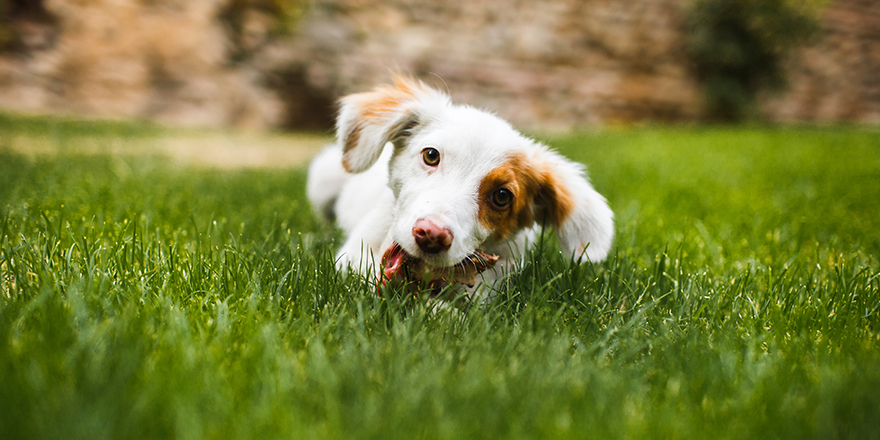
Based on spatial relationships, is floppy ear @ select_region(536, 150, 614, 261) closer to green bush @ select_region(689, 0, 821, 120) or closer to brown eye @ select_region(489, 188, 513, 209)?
brown eye @ select_region(489, 188, 513, 209)

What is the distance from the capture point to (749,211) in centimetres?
296

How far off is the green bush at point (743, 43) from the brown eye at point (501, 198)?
32.1 ft

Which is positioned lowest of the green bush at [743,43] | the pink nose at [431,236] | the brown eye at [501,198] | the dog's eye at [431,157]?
the pink nose at [431,236]

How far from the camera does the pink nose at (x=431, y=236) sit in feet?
4.40

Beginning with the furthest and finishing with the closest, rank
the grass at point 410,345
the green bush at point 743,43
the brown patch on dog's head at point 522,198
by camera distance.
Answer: the green bush at point 743,43 → the brown patch on dog's head at point 522,198 → the grass at point 410,345

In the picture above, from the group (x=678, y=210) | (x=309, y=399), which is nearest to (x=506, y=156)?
(x=309, y=399)

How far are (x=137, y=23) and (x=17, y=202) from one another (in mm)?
6728

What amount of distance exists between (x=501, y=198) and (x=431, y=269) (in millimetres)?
314

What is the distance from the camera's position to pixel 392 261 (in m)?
1.56

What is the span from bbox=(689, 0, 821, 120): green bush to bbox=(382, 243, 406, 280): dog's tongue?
10040 millimetres

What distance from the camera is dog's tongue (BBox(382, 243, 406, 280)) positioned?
1.51 metres

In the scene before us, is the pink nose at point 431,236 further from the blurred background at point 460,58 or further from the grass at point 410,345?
the blurred background at point 460,58

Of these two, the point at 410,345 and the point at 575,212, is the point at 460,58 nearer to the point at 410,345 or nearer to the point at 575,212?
the point at 575,212

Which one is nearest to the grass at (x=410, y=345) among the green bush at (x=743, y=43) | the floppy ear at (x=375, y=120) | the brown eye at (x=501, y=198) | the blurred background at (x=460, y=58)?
the brown eye at (x=501, y=198)
